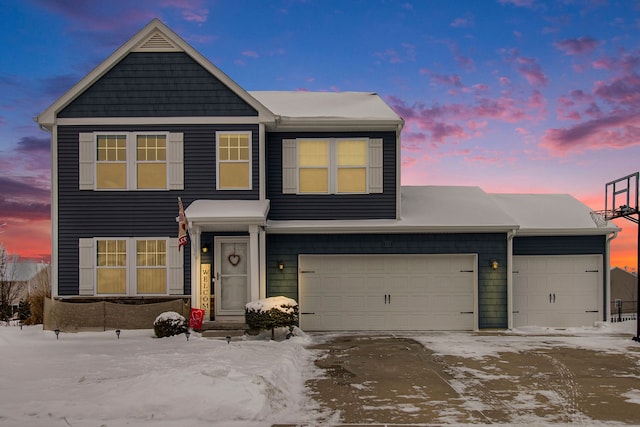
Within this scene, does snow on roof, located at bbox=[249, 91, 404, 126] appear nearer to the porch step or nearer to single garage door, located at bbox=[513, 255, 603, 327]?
the porch step

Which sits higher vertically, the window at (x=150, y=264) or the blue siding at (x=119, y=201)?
the blue siding at (x=119, y=201)

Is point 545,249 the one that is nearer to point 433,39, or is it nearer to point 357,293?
point 357,293

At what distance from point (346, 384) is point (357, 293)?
6.55 meters

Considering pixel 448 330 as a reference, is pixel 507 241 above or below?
above

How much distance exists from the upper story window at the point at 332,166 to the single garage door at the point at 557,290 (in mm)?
5220

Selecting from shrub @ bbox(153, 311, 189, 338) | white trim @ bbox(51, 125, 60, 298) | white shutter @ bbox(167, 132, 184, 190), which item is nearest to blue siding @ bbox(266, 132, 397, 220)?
white shutter @ bbox(167, 132, 184, 190)

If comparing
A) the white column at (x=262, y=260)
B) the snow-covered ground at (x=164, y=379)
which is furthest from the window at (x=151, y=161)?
the snow-covered ground at (x=164, y=379)

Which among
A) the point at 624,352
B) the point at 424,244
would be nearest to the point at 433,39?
the point at 424,244

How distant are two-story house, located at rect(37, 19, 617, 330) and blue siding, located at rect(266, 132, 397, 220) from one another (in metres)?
0.03

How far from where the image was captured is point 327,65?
2006 centimetres

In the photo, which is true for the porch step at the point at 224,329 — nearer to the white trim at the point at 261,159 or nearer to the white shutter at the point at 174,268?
the white shutter at the point at 174,268

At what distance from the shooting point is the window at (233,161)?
48.9ft

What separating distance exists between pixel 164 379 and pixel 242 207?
6.99 meters

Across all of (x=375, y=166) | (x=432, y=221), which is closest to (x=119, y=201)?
(x=375, y=166)
